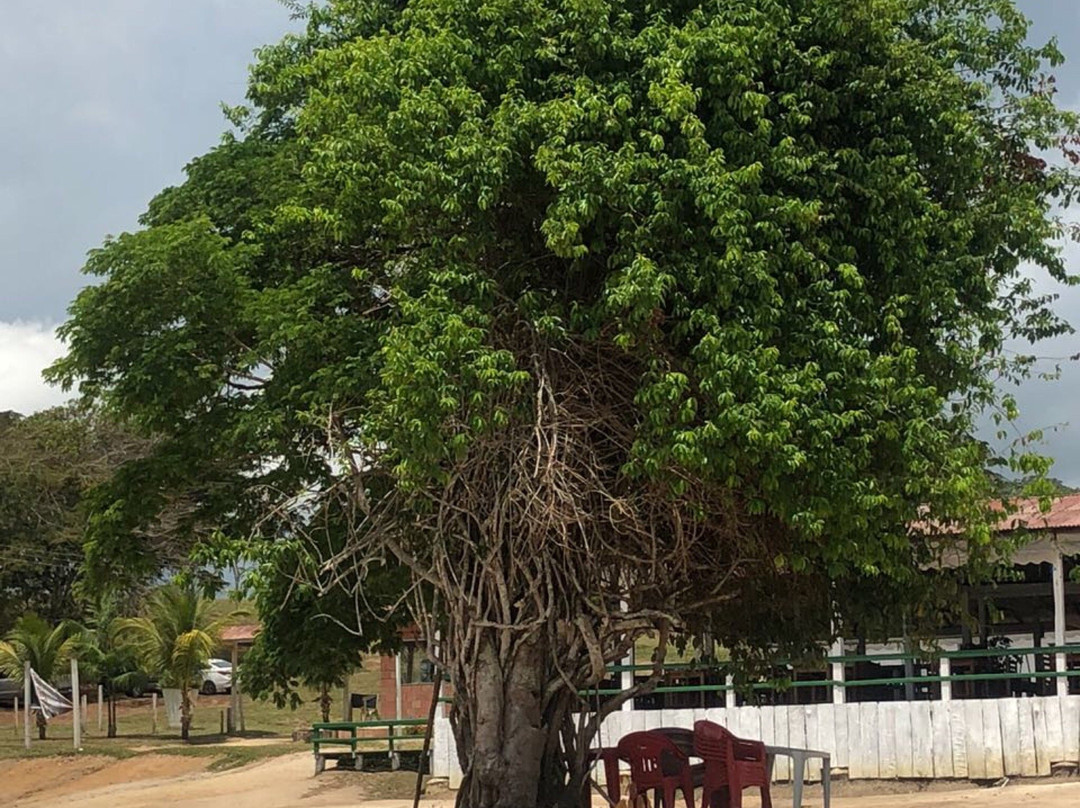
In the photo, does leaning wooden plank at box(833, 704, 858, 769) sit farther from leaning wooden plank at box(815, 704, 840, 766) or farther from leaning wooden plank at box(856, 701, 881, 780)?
leaning wooden plank at box(856, 701, 881, 780)

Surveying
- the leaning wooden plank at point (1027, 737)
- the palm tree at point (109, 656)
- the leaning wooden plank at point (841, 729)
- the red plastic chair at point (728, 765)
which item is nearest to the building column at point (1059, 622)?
the leaning wooden plank at point (1027, 737)

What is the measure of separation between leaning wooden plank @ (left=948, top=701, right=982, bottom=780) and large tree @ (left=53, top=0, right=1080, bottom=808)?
4.73 metres

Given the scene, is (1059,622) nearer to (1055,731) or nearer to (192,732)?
(1055,731)

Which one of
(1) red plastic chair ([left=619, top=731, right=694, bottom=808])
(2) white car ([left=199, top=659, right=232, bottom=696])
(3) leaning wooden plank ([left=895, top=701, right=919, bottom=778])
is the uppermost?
(1) red plastic chair ([left=619, top=731, right=694, bottom=808])

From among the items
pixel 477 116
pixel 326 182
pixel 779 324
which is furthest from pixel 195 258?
pixel 779 324

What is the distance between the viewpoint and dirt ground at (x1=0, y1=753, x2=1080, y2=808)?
1627cm

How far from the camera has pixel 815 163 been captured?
10.9 m

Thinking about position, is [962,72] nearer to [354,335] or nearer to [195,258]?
[354,335]

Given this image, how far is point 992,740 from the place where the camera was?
17125 millimetres

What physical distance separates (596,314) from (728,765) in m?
4.06

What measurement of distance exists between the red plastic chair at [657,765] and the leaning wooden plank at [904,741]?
5.98m

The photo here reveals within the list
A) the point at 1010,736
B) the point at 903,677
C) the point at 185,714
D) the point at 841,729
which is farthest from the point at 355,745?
the point at 1010,736

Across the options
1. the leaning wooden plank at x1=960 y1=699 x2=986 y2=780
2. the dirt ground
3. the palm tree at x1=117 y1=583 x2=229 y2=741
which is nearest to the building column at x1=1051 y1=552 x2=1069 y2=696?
the leaning wooden plank at x1=960 y1=699 x2=986 y2=780

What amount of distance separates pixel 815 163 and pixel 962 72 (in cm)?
199
